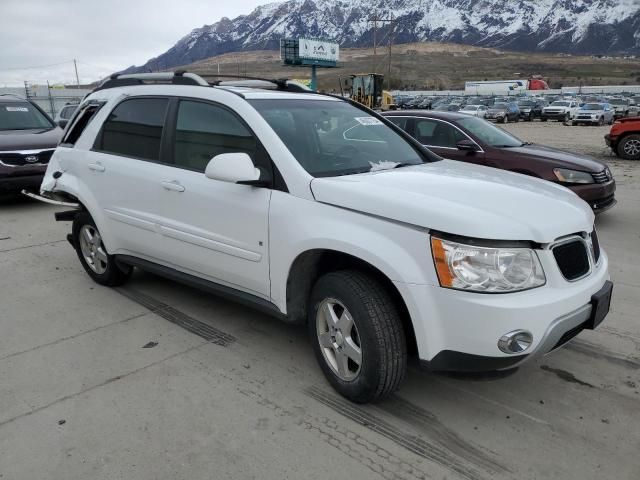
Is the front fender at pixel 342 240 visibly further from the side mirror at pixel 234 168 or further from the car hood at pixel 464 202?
the side mirror at pixel 234 168

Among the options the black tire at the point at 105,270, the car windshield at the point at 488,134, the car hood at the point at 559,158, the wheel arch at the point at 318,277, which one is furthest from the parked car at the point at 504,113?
the wheel arch at the point at 318,277

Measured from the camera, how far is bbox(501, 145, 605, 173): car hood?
23.8ft

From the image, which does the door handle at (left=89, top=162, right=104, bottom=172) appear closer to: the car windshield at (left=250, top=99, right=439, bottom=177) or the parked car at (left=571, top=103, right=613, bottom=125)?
the car windshield at (left=250, top=99, right=439, bottom=177)

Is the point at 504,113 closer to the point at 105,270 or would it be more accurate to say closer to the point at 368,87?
the point at 368,87

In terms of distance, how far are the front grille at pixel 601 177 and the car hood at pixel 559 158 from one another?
5cm

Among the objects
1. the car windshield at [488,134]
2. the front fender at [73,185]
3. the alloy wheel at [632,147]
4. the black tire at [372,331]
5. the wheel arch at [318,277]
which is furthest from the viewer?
the alloy wheel at [632,147]

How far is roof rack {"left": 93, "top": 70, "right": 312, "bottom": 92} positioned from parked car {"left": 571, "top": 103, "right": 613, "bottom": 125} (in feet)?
112

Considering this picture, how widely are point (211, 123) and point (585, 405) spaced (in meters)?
2.95

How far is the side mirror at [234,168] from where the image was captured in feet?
10.4

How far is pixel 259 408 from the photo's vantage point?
10.2ft

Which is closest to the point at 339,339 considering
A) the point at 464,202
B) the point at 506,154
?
the point at 464,202

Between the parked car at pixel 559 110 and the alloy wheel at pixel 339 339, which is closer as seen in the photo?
the alloy wheel at pixel 339 339

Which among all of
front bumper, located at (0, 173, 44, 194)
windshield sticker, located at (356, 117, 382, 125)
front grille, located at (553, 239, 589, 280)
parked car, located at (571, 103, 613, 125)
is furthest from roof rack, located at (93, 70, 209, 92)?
parked car, located at (571, 103, 613, 125)

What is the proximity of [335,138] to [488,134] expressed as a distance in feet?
16.5
